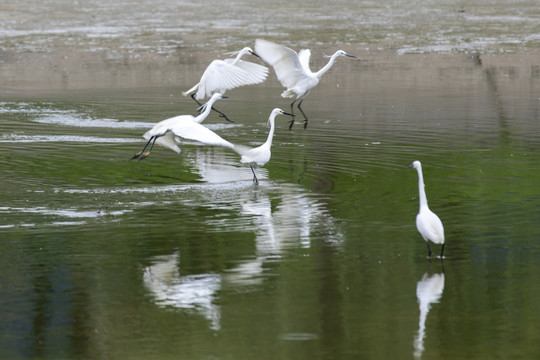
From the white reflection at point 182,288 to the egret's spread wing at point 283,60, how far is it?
31.5 feet

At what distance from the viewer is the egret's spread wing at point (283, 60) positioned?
17531 mm

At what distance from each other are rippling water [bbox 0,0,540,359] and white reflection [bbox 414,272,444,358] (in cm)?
2

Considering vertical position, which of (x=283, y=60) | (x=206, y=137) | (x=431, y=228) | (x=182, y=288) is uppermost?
(x=283, y=60)

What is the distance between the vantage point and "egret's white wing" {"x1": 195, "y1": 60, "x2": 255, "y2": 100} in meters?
17.2

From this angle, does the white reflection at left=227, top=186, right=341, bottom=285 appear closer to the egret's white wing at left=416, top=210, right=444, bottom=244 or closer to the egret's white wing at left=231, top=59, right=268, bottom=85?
the egret's white wing at left=416, top=210, right=444, bottom=244

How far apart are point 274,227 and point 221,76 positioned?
7808mm

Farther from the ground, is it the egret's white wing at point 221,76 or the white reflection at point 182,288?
the egret's white wing at point 221,76

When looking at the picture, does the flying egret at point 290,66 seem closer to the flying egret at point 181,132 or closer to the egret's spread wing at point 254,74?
the egret's spread wing at point 254,74

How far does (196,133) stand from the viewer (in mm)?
12422

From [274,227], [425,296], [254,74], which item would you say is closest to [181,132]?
[274,227]

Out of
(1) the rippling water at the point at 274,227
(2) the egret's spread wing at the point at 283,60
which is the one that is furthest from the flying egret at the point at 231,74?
(1) the rippling water at the point at 274,227

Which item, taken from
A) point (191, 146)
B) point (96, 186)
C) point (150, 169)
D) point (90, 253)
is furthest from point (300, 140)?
point (90, 253)

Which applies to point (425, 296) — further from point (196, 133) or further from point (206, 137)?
point (196, 133)

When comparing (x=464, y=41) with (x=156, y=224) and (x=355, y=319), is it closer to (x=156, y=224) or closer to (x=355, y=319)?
(x=156, y=224)
